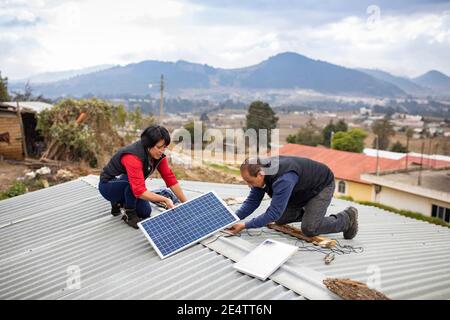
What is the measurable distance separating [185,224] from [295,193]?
4.39 feet

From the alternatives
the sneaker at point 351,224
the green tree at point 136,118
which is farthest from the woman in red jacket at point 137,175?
the green tree at point 136,118

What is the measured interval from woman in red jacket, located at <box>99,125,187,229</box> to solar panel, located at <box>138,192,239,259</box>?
0.60 ft

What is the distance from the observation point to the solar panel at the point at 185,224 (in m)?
4.24

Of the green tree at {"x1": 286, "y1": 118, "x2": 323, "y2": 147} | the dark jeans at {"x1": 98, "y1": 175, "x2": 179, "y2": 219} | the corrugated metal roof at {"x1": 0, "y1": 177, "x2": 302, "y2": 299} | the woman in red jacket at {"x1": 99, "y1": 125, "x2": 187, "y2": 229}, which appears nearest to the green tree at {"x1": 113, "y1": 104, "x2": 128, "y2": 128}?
the corrugated metal roof at {"x1": 0, "y1": 177, "x2": 302, "y2": 299}

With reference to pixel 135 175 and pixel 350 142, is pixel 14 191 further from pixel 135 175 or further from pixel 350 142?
pixel 350 142

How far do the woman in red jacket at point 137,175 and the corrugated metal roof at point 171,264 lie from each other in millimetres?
306

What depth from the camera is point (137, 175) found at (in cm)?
437

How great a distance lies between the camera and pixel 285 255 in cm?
373

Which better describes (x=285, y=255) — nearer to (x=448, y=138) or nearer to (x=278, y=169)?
(x=278, y=169)

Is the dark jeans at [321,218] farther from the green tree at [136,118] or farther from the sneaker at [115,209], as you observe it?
the green tree at [136,118]

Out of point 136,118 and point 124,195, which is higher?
point 124,195

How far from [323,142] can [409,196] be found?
111 ft
